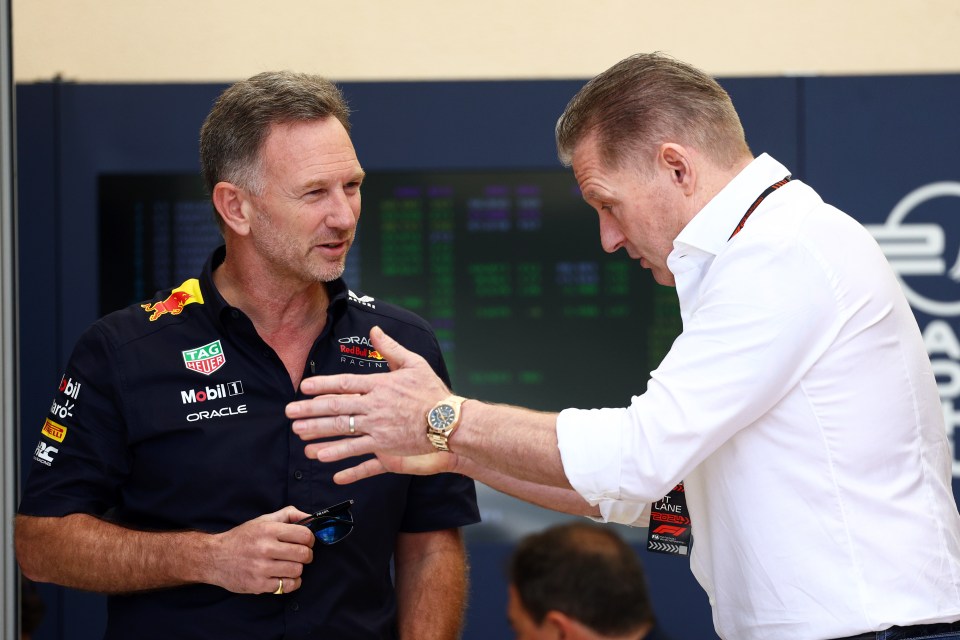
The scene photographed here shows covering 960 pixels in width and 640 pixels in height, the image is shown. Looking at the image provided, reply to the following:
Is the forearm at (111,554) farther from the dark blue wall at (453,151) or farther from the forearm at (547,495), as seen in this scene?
the dark blue wall at (453,151)

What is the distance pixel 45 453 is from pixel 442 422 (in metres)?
0.75

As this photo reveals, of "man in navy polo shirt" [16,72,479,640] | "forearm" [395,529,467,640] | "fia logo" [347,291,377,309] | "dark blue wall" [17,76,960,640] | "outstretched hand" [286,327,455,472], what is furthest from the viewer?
"dark blue wall" [17,76,960,640]

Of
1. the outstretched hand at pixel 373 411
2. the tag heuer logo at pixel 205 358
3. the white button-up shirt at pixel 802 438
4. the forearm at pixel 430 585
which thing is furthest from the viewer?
the forearm at pixel 430 585

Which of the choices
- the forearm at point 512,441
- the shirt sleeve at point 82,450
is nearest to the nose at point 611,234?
the forearm at point 512,441

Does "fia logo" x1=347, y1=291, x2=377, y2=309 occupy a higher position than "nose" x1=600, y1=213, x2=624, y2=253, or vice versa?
"nose" x1=600, y1=213, x2=624, y2=253

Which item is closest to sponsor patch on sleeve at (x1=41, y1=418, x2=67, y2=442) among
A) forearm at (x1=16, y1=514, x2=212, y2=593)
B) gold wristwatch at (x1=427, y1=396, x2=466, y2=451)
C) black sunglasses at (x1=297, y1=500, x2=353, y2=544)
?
forearm at (x1=16, y1=514, x2=212, y2=593)

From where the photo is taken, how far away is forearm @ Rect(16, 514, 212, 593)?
1755 millimetres

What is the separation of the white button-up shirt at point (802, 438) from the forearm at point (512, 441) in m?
0.03

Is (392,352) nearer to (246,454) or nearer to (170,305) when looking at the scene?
(246,454)

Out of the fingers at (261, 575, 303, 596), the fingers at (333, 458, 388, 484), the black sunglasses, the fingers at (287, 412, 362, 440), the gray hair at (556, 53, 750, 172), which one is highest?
the gray hair at (556, 53, 750, 172)

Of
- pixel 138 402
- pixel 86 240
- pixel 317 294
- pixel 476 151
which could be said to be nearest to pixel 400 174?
pixel 476 151

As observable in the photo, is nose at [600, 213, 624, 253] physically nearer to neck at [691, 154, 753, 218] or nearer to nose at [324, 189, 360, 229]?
neck at [691, 154, 753, 218]

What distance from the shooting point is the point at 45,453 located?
6.07 ft

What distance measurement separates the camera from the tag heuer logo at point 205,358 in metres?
1.91
